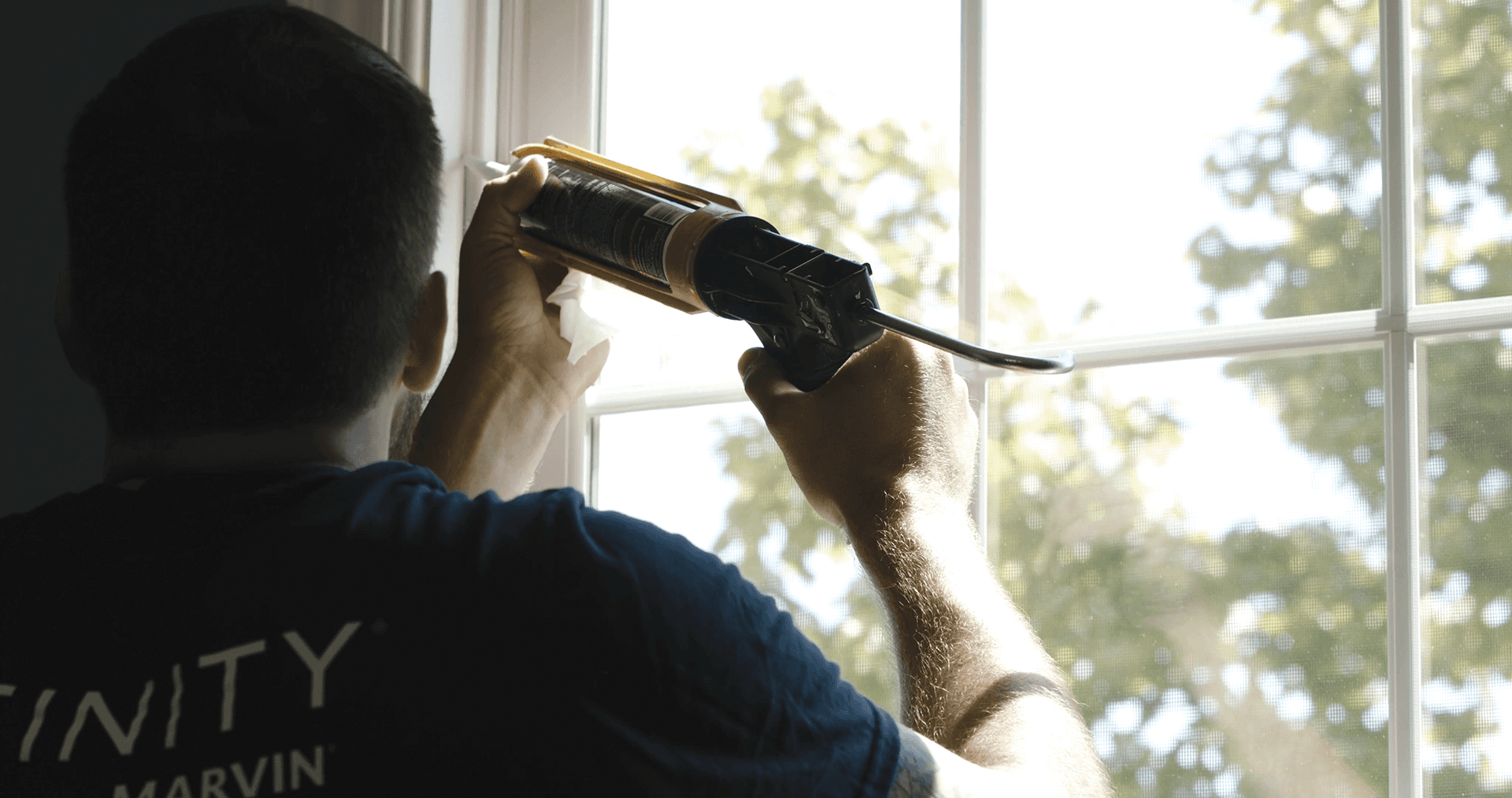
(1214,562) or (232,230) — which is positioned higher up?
(232,230)

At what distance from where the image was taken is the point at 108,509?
0.59 m

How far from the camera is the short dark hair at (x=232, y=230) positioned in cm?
61

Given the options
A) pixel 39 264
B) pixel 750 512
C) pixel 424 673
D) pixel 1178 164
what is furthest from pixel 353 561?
pixel 39 264

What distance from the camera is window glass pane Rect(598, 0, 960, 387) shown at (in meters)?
0.98

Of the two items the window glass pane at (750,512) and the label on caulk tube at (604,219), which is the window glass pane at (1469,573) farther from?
the label on caulk tube at (604,219)

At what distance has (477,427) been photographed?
0.96m

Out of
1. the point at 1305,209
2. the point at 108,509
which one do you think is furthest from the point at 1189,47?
the point at 108,509

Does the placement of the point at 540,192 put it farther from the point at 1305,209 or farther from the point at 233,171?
the point at 1305,209

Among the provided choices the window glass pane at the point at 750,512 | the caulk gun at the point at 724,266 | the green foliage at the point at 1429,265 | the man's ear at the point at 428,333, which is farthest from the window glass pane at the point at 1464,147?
the man's ear at the point at 428,333

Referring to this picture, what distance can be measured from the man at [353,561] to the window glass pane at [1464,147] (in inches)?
13.4

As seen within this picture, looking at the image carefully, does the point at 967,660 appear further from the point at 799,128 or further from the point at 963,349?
the point at 799,128

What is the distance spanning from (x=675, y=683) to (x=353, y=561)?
0.16m

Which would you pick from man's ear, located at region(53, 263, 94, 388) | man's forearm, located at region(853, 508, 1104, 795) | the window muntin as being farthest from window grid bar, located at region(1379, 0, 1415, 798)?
man's ear, located at region(53, 263, 94, 388)

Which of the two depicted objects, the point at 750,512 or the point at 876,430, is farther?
the point at 750,512
